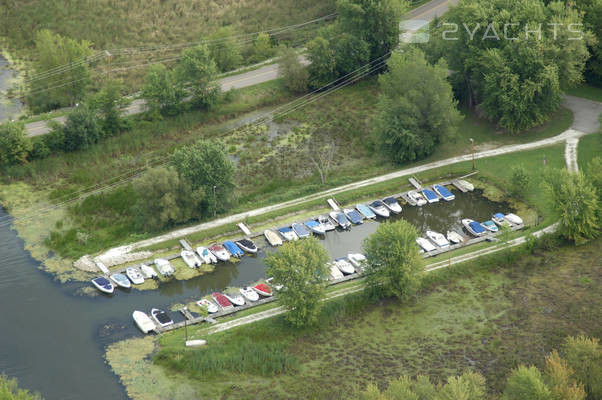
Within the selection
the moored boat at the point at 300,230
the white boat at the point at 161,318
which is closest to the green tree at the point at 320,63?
the moored boat at the point at 300,230

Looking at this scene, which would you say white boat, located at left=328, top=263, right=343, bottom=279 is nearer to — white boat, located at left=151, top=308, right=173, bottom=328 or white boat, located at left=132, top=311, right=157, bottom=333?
white boat, located at left=151, top=308, right=173, bottom=328

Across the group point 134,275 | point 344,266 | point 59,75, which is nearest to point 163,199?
point 134,275

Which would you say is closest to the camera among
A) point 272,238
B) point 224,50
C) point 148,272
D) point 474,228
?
point 148,272

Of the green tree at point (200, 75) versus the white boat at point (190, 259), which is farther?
the green tree at point (200, 75)

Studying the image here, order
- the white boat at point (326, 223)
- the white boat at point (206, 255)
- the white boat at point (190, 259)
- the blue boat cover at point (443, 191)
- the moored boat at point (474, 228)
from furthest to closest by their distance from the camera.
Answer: the blue boat cover at point (443, 191) → the white boat at point (326, 223) → the moored boat at point (474, 228) → the white boat at point (206, 255) → the white boat at point (190, 259)

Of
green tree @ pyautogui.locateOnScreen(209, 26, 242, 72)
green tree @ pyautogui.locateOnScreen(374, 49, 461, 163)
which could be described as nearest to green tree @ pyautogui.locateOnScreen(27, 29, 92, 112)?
green tree @ pyautogui.locateOnScreen(209, 26, 242, 72)

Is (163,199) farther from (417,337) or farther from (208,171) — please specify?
(417,337)

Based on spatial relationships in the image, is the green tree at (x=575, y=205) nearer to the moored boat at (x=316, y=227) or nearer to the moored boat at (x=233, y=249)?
the moored boat at (x=316, y=227)
